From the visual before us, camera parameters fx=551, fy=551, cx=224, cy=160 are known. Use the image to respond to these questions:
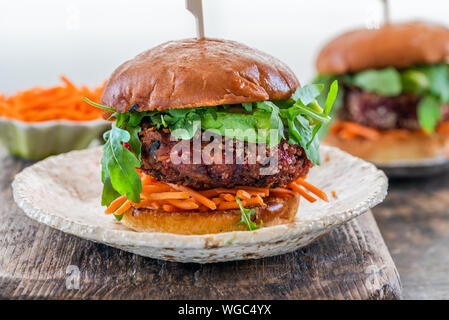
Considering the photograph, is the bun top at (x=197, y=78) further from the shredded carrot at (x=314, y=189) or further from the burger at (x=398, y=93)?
the burger at (x=398, y=93)

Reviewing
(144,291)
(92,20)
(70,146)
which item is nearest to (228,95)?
(144,291)

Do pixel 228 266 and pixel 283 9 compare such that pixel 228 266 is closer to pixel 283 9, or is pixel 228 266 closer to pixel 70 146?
pixel 70 146

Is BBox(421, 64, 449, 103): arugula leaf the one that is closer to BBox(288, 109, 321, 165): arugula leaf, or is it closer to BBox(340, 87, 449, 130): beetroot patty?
BBox(340, 87, 449, 130): beetroot patty

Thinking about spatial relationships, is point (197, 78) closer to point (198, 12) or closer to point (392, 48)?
point (198, 12)

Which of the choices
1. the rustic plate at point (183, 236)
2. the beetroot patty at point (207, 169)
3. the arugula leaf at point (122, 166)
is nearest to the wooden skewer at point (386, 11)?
the rustic plate at point (183, 236)

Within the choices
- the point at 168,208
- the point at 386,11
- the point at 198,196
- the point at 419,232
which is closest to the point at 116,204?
the point at 168,208

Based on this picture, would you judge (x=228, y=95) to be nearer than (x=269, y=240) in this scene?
No
